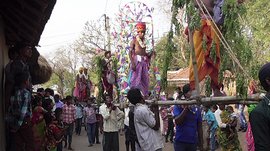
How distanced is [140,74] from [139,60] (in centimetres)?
26

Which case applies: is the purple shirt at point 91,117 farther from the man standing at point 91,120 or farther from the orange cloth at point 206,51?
the orange cloth at point 206,51

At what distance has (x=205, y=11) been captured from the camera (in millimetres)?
5176

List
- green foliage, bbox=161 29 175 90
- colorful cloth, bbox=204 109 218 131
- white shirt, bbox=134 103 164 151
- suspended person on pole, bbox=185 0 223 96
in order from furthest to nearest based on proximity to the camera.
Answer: colorful cloth, bbox=204 109 218 131 → white shirt, bbox=134 103 164 151 → suspended person on pole, bbox=185 0 223 96 → green foliage, bbox=161 29 175 90

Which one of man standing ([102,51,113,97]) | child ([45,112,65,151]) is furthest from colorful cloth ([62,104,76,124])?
child ([45,112,65,151])

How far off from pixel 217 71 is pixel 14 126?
2.52 meters

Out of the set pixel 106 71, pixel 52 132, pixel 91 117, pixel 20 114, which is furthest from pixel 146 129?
pixel 91 117

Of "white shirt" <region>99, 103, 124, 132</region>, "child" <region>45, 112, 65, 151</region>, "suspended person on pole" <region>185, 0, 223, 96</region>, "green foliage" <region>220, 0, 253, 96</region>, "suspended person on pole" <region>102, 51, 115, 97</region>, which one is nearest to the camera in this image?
"green foliage" <region>220, 0, 253, 96</region>

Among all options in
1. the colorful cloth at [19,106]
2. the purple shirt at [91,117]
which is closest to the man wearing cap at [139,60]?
the colorful cloth at [19,106]

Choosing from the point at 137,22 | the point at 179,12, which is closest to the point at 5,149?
the point at 179,12

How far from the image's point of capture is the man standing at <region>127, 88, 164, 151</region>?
236 inches

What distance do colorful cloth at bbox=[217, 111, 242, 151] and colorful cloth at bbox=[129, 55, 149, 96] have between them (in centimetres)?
197

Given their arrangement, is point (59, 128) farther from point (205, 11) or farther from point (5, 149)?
point (205, 11)

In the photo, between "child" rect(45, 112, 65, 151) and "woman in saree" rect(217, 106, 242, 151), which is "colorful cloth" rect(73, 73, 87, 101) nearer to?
"woman in saree" rect(217, 106, 242, 151)

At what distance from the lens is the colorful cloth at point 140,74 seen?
7.67 meters
